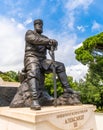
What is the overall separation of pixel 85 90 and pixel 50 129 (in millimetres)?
14666

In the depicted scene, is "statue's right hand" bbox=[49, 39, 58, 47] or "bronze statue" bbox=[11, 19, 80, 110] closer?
"bronze statue" bbox=[11, 19, 80, 110]

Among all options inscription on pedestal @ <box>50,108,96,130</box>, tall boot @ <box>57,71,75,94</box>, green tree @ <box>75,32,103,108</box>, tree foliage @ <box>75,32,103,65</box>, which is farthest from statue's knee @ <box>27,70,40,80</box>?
tree foliage @ <box>75,32,103,65</box>

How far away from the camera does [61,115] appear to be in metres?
3.43

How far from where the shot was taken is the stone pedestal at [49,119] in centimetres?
316

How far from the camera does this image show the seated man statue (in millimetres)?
4141

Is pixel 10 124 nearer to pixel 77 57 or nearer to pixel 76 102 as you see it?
pixel 76 102

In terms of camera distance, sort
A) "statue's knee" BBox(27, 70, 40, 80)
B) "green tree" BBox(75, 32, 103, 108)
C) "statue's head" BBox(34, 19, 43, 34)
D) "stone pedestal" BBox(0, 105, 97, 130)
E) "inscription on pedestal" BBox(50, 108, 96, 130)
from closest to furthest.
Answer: "stone pedestal" BBox(0, 105, 97, 130)
"inscription on pedestal" BBox(50, 108, 96, 130)
"statue's knee" BBox(27, 70, 40, 80)
"statue's head" BBox(34, 19, 43, 34)
"green tree" BBox(75, 32, 103, 108)

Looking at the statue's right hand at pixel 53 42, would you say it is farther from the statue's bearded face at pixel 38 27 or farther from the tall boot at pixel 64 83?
the tall boot at pixel 64 83

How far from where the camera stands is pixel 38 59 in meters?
4.39

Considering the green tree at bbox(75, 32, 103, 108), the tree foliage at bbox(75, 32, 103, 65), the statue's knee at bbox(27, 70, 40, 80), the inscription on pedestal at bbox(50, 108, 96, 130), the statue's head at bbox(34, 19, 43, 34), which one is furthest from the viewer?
the tree foliage at bbox(75, 32, 103, 65)

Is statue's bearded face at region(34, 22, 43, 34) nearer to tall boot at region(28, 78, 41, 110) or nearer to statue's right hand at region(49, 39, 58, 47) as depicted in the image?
statue's right hand at region(49, 39, 58, 47)

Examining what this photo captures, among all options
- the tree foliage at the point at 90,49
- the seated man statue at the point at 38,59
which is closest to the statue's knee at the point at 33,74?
the seated man statue at the point at 38,59

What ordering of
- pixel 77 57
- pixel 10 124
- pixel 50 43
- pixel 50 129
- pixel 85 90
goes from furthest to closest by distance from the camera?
pixel 77 57, pixel 85 90, pixel 50 43, pixel 10 124, pixel 50 129

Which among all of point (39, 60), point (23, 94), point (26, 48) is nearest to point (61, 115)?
point (23, 94)
